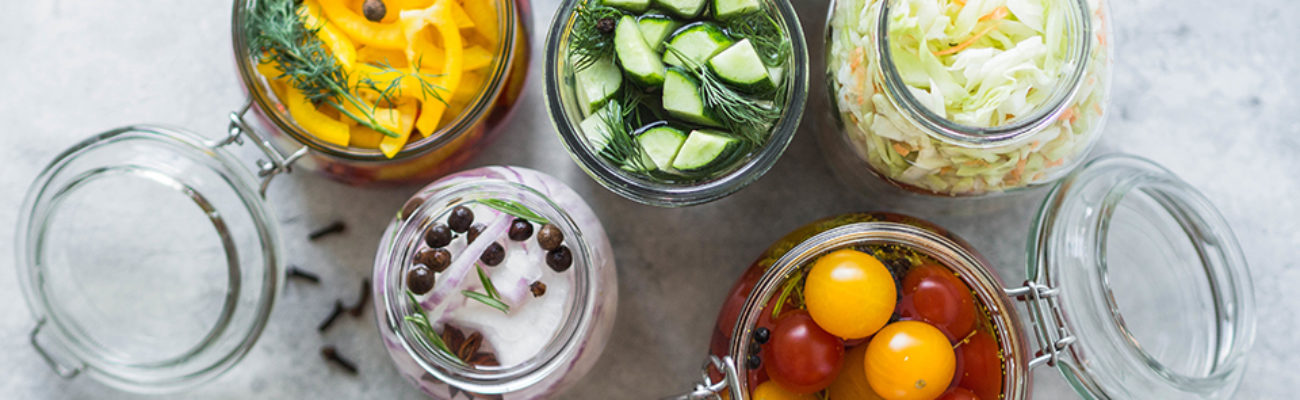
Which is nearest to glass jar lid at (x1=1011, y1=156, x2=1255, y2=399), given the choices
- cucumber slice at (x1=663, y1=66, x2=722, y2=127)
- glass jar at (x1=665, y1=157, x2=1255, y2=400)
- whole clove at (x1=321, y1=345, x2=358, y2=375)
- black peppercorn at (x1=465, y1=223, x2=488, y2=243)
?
glass jar at (x1=665, y1=157, x2=1255, y2=400)

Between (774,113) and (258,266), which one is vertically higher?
(774,113)

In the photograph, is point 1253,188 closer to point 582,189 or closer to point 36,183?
point 582,189

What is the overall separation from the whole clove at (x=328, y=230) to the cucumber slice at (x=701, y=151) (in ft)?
1.95

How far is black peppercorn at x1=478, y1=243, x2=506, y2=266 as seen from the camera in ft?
3.38

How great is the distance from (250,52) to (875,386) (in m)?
0.89

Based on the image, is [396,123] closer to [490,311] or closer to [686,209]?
[490,311]

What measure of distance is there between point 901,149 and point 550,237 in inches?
17.4

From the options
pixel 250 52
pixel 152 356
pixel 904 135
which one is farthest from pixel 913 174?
pixel 152 356

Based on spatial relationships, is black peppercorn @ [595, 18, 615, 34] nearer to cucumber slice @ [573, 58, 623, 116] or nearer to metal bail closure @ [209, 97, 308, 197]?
cucumber slice @ [573, 58, 623, 116]

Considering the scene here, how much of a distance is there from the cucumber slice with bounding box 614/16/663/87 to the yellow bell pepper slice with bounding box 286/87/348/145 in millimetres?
387

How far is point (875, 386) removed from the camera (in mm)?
945

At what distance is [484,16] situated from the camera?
1.10 m

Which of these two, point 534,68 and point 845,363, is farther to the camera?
point 534,68

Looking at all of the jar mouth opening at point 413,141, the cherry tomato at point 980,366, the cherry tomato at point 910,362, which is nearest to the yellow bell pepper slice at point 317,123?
the jar mouth opening at point 413,141
